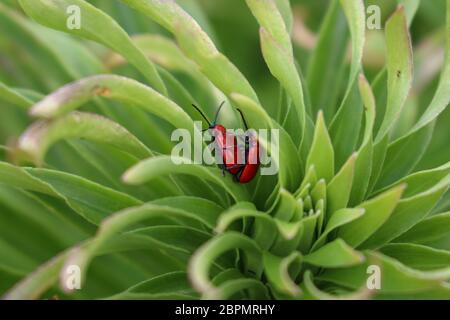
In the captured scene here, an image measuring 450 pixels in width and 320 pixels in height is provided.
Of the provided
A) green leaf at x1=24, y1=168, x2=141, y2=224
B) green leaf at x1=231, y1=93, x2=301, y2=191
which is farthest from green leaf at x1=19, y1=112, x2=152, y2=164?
green leaf at x1=231, y1=93, x2=301, y2=191

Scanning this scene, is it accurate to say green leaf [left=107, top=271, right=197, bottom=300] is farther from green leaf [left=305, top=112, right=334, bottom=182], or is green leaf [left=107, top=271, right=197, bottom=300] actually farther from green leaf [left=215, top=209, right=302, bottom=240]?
green leaf [left=305, top=112, right=334, bottom=182]

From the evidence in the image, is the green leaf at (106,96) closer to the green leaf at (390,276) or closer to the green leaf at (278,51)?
the green leaf at (278,51)

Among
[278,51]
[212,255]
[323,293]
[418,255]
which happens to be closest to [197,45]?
[278,51]

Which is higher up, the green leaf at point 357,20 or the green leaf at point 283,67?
the green leaf at point 357,20

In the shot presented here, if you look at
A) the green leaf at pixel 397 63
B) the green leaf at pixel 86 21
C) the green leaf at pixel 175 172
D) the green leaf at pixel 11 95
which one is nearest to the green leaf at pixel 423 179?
the green leaf at pixel 397 63

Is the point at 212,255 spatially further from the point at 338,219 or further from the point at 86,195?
the point at 86,195
